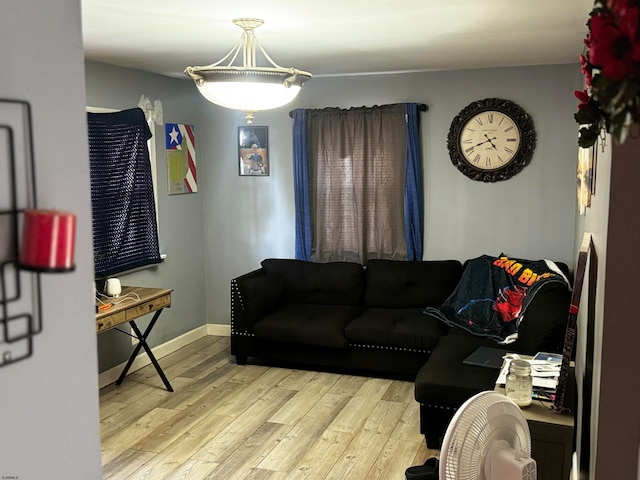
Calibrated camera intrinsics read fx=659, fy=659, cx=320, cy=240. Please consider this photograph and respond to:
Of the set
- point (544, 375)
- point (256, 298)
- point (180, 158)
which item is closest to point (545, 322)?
point (544, 375)

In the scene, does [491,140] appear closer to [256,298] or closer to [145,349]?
[256,298]

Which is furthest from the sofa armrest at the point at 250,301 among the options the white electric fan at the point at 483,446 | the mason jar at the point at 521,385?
the white electric fan at the point at 483,446

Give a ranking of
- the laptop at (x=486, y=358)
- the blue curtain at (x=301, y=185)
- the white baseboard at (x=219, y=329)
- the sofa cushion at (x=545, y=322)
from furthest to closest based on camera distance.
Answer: the white baseboard at (x=219, y=329)
the blue curtain at (x=301, y=185)
the sofa cushion at (x=545, y=322)
the laptop at (x=486, y=358)

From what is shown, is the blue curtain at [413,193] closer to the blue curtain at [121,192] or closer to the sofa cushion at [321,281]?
the sofa cushion at [321,281]

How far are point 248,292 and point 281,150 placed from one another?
138 cm

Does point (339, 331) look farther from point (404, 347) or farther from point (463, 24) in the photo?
point (463, 24)

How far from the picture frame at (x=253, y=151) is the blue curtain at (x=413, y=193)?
4.25ft

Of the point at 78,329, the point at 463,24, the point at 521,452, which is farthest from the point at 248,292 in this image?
the point at 78,329

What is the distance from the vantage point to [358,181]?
5.52 meters

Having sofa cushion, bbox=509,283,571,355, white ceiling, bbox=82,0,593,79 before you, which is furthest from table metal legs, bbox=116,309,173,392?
sofa cushion, bbox=509,283,571,355

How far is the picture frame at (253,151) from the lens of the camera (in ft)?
19.2

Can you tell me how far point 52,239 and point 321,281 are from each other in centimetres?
443

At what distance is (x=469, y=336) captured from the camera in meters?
4.55

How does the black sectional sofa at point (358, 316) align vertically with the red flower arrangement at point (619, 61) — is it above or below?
below
